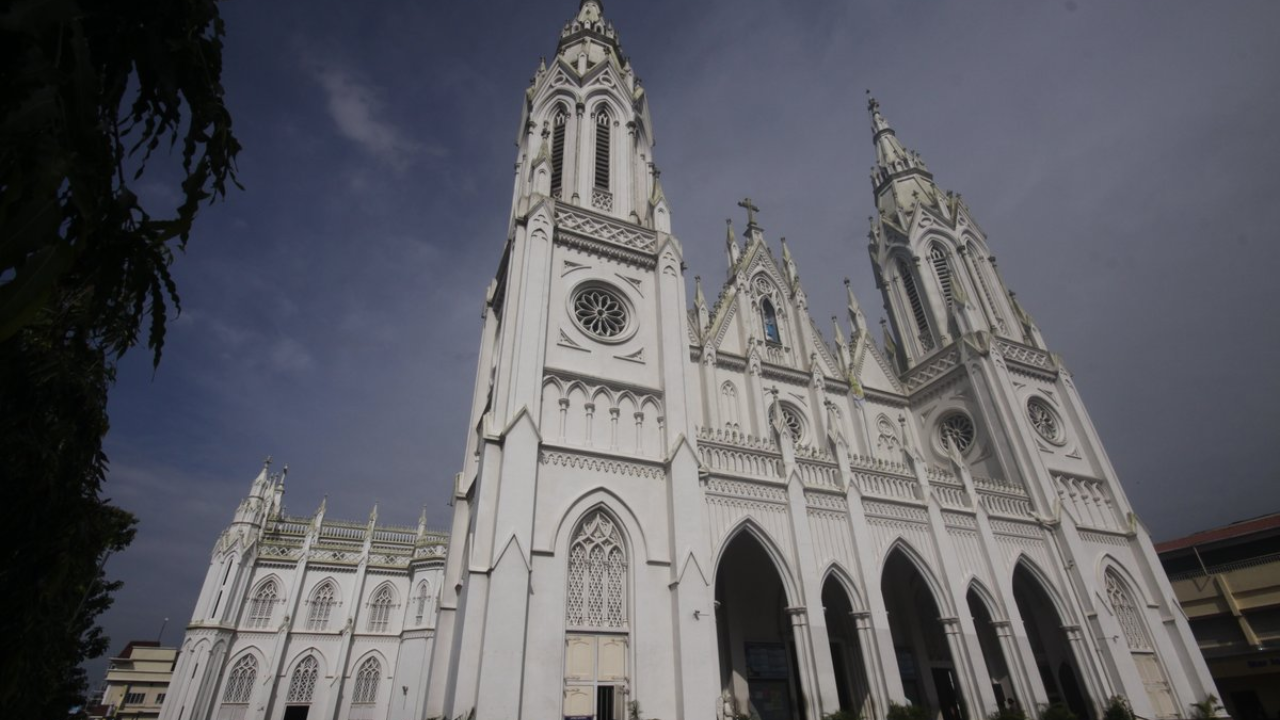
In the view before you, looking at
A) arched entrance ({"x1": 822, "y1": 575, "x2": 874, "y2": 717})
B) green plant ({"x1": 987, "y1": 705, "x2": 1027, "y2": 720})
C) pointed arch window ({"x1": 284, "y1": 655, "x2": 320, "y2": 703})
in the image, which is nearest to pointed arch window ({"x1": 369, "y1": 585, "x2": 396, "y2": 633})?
pointed arch window ({"x1": 284, "y1": 655, "x2": 320, "y2": 703})

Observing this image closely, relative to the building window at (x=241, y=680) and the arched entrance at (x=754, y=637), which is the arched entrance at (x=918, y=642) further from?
the building window at (x=241, y=680)

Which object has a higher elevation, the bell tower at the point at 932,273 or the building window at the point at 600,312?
the bell tower at the point at 932,273

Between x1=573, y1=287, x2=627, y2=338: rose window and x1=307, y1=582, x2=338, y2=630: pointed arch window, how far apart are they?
24.1m

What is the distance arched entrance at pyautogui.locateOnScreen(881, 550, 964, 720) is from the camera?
750 inches

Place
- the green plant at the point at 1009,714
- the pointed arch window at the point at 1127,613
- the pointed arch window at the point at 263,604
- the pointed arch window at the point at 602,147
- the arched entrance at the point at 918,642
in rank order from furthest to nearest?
1. the pointed arch window at the point at 263,604
2. the pointed arch window at the point at 602,147
3. the pointed arch window at the point at 1127,613
4. the arched entrance at the point at 918,642
5. the green plant at the point at 1009,714

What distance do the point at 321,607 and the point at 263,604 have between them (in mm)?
2604

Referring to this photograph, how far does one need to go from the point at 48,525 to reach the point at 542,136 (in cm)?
1976

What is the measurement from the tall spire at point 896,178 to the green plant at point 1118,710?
67.0 ft

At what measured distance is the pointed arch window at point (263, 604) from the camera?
29906 mm

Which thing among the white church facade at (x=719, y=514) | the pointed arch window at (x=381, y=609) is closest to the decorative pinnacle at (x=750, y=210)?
the white church facade at (x=719, y=514)

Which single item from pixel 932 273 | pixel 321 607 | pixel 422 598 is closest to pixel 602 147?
pixel 932 273

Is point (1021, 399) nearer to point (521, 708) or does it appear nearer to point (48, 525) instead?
point (521, 708)

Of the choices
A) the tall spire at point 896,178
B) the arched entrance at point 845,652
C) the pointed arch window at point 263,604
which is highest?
the tall spire at point 896,178

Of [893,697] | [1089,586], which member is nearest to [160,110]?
[893,697]
